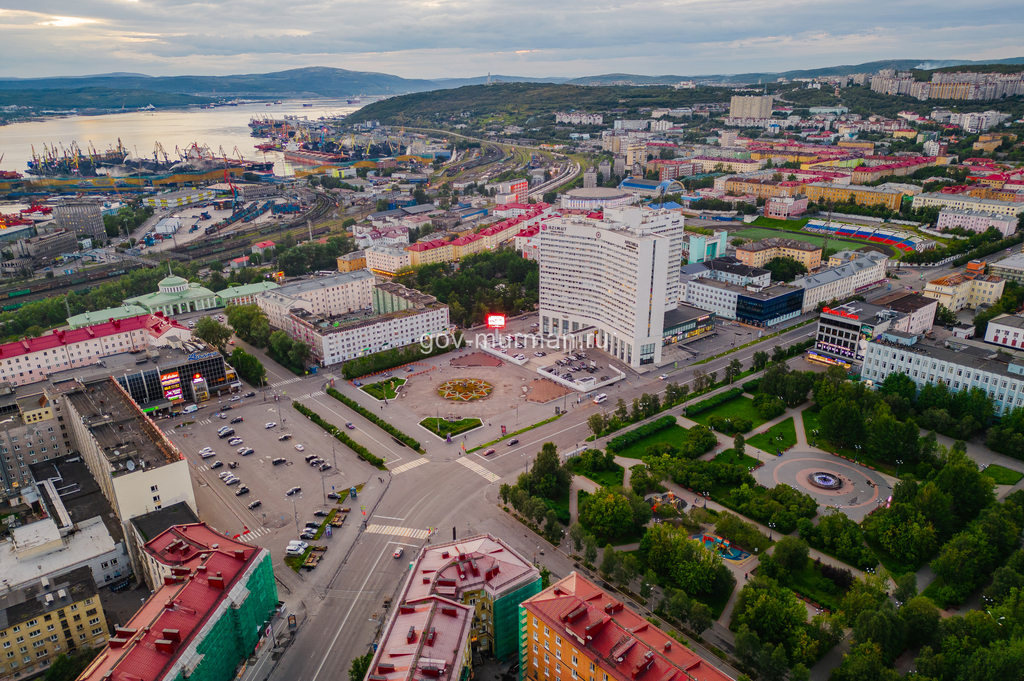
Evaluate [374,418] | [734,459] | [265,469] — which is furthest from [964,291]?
[265,469]

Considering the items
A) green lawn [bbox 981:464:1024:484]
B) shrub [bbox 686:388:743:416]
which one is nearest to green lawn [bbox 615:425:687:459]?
shrub [bbox 686:388:743:416]

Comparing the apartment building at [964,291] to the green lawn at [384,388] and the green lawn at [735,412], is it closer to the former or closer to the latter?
the green lawn at [735,412]

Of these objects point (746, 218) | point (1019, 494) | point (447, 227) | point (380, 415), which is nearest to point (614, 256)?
point (380, 415)

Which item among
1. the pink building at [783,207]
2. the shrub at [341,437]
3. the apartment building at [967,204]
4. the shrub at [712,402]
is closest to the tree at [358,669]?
the shrub at [341,437]

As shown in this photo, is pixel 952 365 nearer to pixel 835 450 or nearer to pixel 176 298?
pixel 835 450

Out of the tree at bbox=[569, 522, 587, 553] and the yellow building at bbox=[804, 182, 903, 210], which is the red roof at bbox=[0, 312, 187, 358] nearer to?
the tree at bbox=[569, 522, 587, 553]
